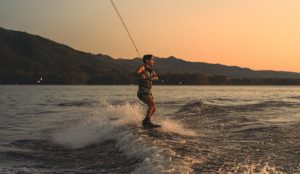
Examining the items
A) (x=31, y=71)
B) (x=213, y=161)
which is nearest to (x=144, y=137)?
(x=213, y=161)

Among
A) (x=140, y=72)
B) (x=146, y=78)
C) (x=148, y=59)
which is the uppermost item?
(x=148, y=59)

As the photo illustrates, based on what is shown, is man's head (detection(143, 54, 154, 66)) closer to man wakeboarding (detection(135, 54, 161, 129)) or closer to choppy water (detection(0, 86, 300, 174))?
man wakeboarding (detection(135, 54, 161, 129))

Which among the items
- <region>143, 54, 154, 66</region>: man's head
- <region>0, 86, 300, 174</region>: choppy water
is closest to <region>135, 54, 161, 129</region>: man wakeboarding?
<region>143, 54, 154, 66</region>: man's head

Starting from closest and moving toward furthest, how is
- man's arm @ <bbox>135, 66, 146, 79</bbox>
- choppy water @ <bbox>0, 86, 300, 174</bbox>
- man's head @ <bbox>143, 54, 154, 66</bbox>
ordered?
choppy water @ <bbox>0, 86, 300, 174</bbox> → man's arm @ <bbox>135, 66, 146, 79</bbox> → man's head @ <bbox>143, 54, 154, 66</bbox>

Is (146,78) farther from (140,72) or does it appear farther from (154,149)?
(154,149)

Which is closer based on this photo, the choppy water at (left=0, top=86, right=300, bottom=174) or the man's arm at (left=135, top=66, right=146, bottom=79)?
the choppy water at (left=0, top=86, right=300, bottom=174)

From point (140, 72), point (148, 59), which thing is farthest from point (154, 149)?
point (148, 59)

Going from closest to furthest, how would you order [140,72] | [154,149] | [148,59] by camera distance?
[154,149]
[140,72]
[148,59]

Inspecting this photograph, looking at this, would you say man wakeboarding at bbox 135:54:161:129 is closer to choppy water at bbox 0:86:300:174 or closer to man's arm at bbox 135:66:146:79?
man's arm at bbox 135:66:146:79

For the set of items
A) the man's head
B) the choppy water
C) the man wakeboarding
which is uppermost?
the man's head

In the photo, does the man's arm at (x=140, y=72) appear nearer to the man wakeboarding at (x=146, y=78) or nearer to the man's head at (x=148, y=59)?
the man wakeboarding at (x=146, y=78)

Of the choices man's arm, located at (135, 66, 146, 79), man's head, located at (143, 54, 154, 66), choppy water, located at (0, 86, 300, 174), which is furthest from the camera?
man's head, located at (143, 54, 154, 66)

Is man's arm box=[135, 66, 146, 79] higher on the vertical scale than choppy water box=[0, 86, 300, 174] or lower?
higher

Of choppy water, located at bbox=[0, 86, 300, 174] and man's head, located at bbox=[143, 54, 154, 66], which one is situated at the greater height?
man's head, located at bbox=[143, 54, 154, 66]
